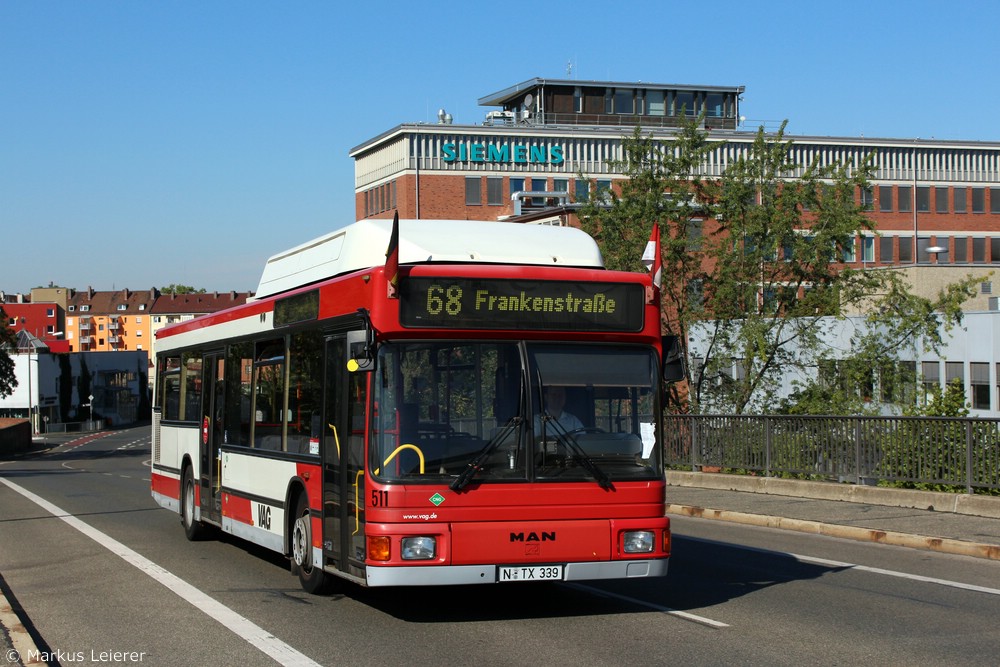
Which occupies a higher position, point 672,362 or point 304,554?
point 672,362

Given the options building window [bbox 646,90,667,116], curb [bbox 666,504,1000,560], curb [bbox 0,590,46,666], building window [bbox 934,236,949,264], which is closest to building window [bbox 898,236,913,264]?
building window [bbox 934,236,949,264]

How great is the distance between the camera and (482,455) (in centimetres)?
966

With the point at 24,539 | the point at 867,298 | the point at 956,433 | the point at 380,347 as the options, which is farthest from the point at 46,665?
the point at 867,298

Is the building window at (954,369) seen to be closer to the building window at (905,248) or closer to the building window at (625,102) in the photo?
the building window at (625,102)

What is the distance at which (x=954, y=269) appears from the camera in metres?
49.4

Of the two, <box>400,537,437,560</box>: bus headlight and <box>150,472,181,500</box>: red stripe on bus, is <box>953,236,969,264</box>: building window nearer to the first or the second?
<box>150,472,181,500</box>: red stripe on bus

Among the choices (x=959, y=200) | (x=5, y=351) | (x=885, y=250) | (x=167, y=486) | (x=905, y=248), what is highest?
(x=959, y=200)

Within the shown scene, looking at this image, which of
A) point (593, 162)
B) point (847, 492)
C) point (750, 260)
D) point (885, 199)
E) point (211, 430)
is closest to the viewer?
point (211, 430)

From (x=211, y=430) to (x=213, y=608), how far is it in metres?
5.12

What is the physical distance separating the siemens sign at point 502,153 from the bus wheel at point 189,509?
7044 centimetres

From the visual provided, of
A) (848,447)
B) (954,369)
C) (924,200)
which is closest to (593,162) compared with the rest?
(924,200)

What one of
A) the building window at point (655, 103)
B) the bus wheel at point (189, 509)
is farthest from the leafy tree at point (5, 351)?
the bus wheel at point (189, 509)

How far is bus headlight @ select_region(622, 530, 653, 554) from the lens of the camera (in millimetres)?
9977

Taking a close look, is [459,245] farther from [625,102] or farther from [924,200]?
[924,200]
